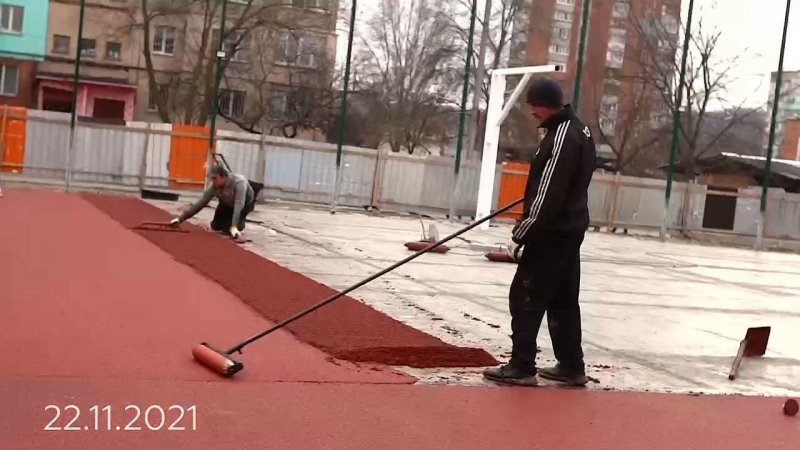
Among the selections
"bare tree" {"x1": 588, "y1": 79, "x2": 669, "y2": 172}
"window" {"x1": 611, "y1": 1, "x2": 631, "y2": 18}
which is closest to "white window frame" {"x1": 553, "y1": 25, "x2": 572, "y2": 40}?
"window" {"x1": 611, "y1": 1, "x2": 631, "y2": 18}

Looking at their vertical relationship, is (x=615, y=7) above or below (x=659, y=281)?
above

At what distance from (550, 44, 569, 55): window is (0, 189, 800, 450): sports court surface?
13.4 meters

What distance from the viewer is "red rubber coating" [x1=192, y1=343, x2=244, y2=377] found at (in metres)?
4.88

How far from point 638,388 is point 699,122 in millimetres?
31087

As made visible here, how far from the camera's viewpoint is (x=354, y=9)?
21.5m

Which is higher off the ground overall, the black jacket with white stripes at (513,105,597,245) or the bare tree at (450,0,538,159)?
the bare tree at (450,0,538,159)

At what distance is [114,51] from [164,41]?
3.76 metres

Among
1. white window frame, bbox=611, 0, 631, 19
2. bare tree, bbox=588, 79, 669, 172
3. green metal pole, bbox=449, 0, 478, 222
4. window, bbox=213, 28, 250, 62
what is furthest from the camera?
bare tree, bbox=588, 79, 669, 172

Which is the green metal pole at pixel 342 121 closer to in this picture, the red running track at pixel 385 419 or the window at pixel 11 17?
the red running track at pixel 385 419

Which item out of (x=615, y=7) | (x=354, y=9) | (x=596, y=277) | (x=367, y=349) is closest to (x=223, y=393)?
(x=367, y=349)

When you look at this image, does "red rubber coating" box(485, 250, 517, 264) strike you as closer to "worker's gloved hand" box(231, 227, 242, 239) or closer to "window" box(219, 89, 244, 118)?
"worker's gloved hand" box(231, 227, 242, 239)

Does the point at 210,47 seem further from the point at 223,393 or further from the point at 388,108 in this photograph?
the point at 223,393

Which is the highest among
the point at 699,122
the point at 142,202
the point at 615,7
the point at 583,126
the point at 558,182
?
the point at 615,7

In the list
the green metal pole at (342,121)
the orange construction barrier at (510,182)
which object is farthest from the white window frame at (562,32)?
the green metal pole at (342,121)
